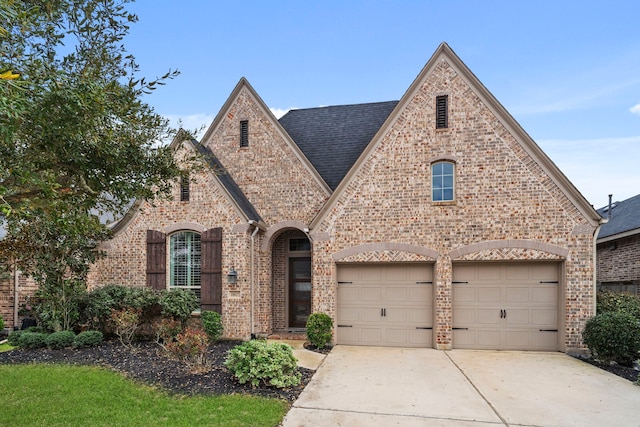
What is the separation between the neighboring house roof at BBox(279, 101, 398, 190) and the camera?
41.8 feet

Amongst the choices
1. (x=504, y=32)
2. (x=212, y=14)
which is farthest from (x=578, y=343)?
(x=212, y=14)

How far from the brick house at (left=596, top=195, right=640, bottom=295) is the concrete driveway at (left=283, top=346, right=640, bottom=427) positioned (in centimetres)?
653

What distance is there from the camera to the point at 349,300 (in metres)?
10.5

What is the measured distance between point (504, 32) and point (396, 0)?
332 centimetres

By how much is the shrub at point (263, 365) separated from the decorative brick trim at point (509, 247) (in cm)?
545

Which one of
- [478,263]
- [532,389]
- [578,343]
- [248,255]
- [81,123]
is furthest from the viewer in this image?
[248,255]

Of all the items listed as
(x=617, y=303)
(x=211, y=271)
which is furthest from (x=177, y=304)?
(x=617, y=303)

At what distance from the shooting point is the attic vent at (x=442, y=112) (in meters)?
10.2

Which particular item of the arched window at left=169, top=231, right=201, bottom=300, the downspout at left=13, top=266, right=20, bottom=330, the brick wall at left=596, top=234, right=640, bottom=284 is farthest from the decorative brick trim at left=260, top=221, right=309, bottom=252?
the brick wall at left=596, top=234, right=640, bottom=284

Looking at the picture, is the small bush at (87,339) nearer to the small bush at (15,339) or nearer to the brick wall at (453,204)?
the small bush at (15,339)

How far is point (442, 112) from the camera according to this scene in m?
10.2

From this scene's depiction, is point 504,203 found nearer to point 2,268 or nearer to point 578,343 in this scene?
point 578,343

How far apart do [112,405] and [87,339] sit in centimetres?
474

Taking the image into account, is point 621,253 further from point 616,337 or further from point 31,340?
point 31,340
